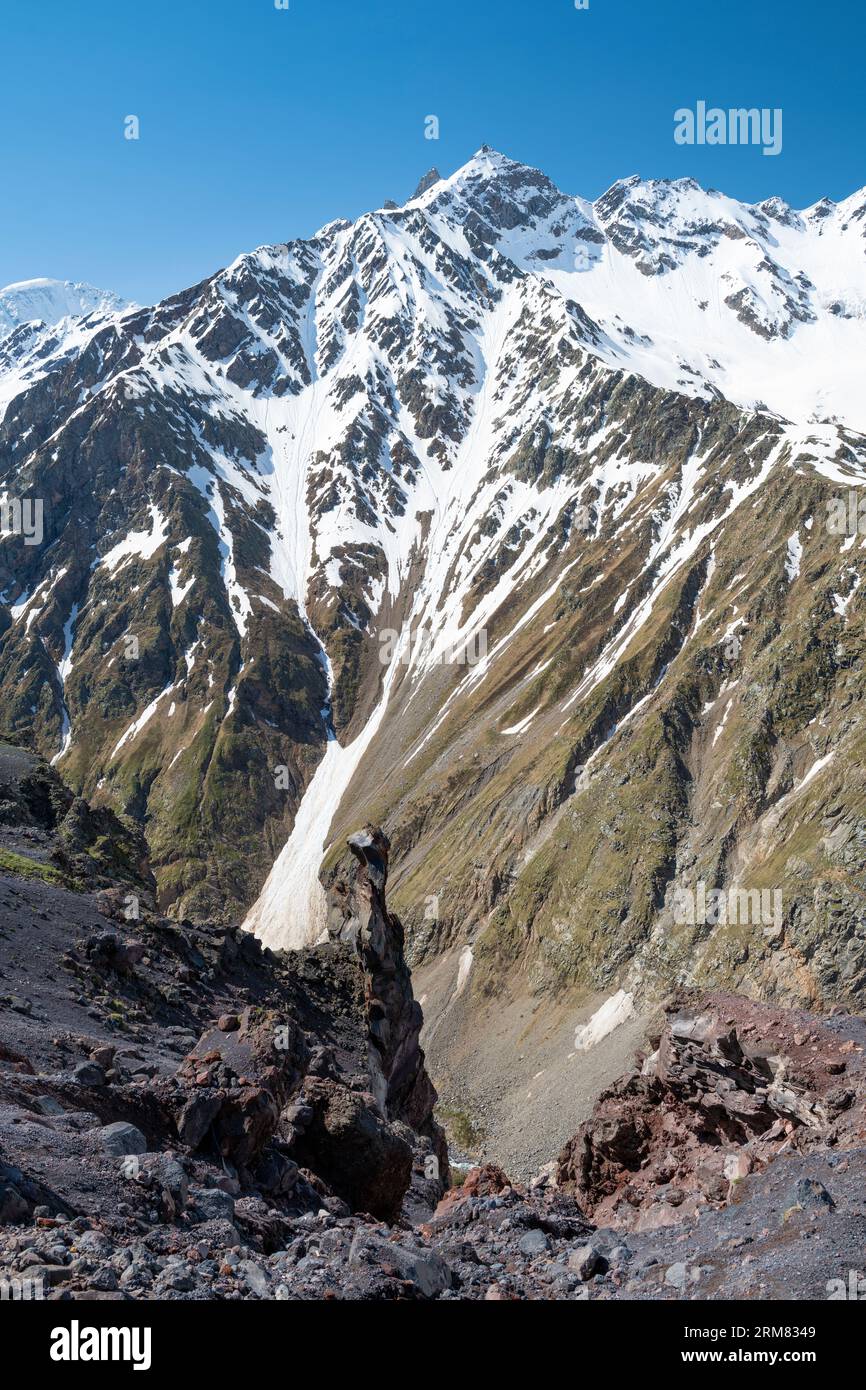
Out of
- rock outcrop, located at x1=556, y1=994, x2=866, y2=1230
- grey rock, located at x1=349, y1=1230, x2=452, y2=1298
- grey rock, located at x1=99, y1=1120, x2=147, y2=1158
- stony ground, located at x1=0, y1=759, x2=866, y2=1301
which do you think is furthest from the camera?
rock outcrop, located at x1=556, y1=994, x2=866, y2=1230

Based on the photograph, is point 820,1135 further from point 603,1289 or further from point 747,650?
point 747,650

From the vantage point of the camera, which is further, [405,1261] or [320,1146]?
[320,1146]

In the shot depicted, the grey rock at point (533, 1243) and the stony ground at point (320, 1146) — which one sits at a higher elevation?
the stony ground at point (320, 1146)

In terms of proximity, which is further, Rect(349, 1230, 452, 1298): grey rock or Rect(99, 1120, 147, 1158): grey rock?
Rect(99, 1120, 147, 1158): grey rock

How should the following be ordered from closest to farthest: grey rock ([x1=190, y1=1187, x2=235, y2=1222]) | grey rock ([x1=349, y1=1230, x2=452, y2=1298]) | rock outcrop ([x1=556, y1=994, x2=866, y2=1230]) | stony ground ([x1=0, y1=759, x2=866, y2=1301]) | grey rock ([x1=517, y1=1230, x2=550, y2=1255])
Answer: stony ground ([x1=0, y1=759, x2=866, y2=1301]) < grey rock ([x1=349, y1=1230, x2=452, y2=1298]) < grey rock ([x1=190, y1=1187, x2=235, y2=1222]) < grey rock ([x1=517, y1=1230, x2=550, y2=1255]) < rock outcrop ([x1=556, y1=994, x2=866, y2=1230])

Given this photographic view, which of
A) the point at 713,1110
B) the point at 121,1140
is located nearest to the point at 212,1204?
the point at 121,1140

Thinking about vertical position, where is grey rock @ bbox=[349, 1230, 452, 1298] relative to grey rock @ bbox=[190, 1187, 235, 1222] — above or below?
below

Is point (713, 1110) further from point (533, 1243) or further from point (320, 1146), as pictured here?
point (320, 1146)

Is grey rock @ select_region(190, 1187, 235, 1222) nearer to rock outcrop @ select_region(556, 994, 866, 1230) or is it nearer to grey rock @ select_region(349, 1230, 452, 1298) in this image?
grey rock @ select_region(349, 1230, 452, 1298)

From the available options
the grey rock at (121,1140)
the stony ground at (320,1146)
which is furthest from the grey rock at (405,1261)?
the grey rock at (121,1140)

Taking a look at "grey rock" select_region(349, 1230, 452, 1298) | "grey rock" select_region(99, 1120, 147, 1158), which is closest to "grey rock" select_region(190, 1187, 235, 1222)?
"grey rock" select_region(99, 1120, 147, 1158)

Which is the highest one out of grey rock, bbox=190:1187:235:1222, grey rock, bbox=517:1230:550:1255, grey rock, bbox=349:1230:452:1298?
grey rock, bbox=190:1187:235:1222

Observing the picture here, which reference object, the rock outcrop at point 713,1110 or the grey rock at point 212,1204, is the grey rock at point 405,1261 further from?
the rock outcrop at point 713,1110

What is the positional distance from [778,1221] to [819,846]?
271ft
